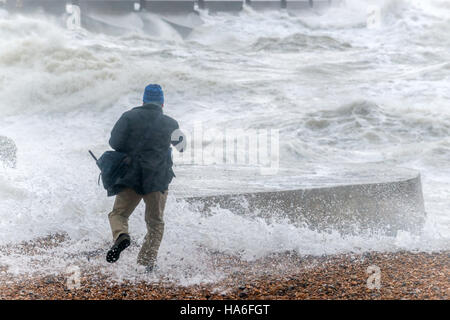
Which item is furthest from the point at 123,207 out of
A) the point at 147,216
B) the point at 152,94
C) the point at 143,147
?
the point at 152,94

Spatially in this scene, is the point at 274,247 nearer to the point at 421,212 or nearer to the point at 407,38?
the point at 421,212

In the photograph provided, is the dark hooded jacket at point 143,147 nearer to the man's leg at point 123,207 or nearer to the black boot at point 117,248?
the man's leg at point 123,207

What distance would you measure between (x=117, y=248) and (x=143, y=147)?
2.43 feet

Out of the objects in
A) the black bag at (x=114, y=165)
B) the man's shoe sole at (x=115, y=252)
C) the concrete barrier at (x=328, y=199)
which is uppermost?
the black bag at (x=114, y=165)

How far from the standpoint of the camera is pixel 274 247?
5.14 m

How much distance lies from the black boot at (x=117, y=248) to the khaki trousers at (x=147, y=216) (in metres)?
0.06

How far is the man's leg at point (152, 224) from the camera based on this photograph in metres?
4.06

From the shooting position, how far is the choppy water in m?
5.31

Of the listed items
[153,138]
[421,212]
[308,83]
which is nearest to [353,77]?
[308,83]

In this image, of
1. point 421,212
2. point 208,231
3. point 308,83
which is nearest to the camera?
point 208,231

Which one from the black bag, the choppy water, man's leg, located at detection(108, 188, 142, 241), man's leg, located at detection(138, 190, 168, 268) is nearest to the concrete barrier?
the choppy water

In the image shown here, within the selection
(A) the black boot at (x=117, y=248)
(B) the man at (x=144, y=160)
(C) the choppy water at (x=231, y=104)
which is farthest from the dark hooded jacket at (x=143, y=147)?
(C) the choppy water at (x=231, y=104)

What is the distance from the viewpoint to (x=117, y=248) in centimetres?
382

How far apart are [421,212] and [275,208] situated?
1902 millimetres
